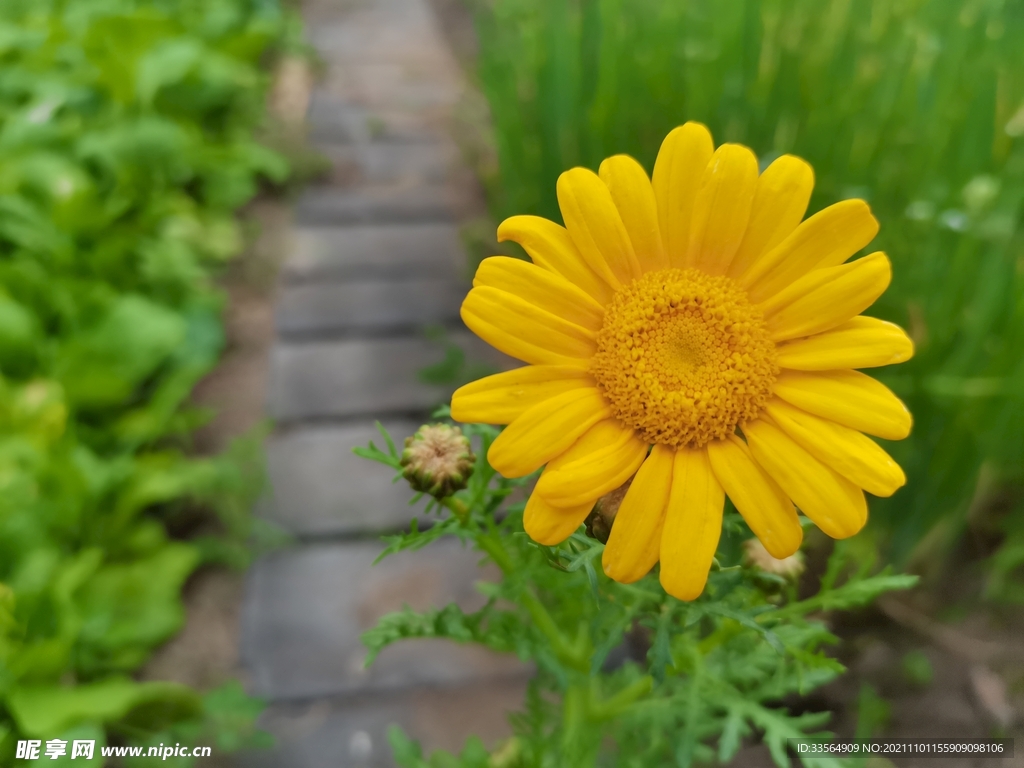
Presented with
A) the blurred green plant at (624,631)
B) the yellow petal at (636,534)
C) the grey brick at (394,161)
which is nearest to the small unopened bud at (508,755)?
the blurred green plant at (624,631)

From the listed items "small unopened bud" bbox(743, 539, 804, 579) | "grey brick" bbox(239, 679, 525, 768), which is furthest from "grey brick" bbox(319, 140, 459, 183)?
"small unopened bud" bbox(743, 539, 804, 579)

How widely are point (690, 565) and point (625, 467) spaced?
78 millimetres

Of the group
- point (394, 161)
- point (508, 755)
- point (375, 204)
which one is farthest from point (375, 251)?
point (508, 755)

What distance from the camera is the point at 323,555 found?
1317 millimetres

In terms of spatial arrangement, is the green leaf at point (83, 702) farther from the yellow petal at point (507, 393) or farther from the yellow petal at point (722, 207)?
the yellow petal at point (722, 207)

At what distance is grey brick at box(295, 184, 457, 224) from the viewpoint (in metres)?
1.97

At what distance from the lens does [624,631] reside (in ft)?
2.45

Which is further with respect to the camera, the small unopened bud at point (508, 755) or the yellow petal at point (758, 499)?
the small unopened bud at point (508, 755)

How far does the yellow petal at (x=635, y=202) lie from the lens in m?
0.51

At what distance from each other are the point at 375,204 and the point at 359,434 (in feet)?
2.72

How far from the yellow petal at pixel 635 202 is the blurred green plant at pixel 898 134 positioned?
2.28 ft

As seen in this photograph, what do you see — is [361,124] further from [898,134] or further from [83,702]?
[83,702]

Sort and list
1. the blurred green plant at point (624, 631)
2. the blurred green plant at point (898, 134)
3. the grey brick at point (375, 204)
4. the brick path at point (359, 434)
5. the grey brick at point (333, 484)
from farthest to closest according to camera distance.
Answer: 1. the grey brick at point (375, 204)
2. the grey brick at point (333, 484)
3. the brick path at point (359, 434)
4. the blurred green plant at point (898, 134)
5. the blurred green plant at point (624, 631)

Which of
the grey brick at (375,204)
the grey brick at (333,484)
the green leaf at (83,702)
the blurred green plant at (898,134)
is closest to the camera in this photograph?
the green leaf at (83,702)
